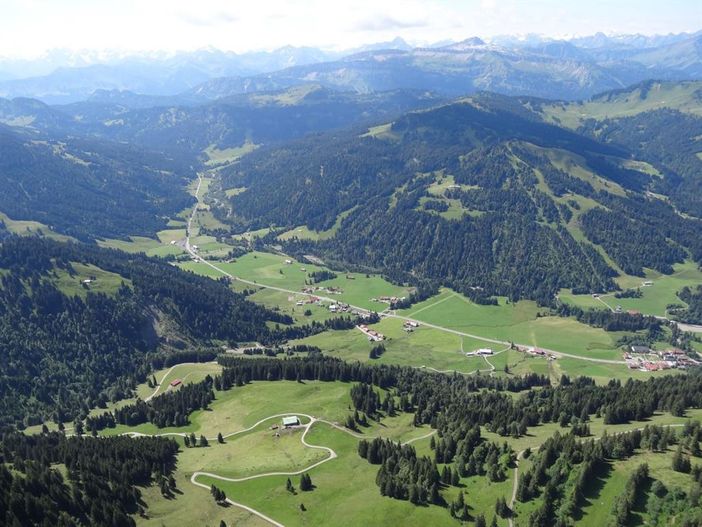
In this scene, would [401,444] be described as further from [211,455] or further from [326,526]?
[211,455]

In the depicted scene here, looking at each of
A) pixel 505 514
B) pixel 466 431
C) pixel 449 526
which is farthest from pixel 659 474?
pixel 466 431

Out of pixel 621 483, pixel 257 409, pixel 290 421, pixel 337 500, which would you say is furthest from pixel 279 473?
pixel 621 483

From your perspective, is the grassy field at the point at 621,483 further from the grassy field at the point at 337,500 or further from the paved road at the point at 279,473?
the paved road at the point at 279,473

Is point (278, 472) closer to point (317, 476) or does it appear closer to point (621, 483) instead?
point (317, 476)

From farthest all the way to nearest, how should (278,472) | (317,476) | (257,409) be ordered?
(257,409)
(278,472)
(317,476)

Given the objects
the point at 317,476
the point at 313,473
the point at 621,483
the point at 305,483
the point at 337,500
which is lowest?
the point at 313,473

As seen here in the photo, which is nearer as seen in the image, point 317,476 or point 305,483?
point 305,483

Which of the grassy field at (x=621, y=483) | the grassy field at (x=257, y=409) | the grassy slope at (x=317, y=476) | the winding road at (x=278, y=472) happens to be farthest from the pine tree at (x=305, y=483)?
the grassy field at (x=621, y=483)

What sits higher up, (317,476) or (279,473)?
(317,476)

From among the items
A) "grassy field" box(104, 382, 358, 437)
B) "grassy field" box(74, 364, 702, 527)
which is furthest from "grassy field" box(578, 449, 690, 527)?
"grassy field" box(104, 382, 358, 437)

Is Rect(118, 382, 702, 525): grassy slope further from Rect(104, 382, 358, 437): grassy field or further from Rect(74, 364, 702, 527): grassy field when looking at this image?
Rect(104, 382, 358, 437): grassy field

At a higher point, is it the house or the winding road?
the house
